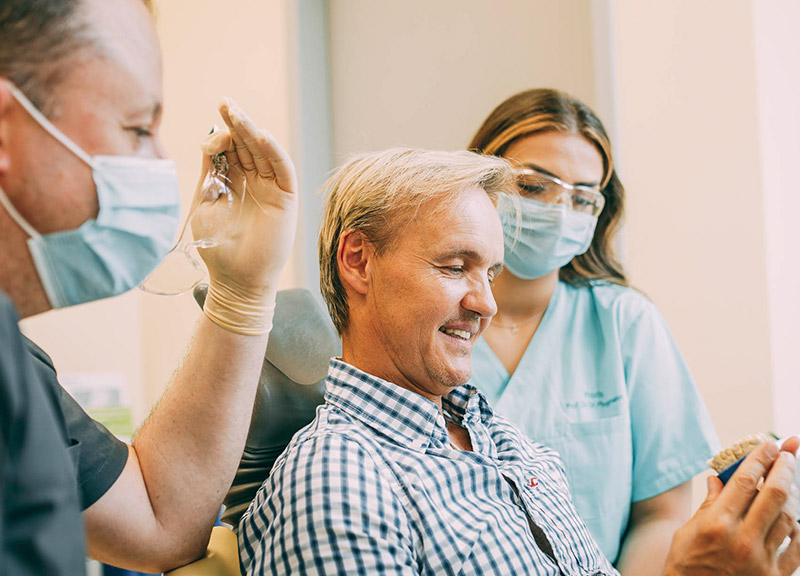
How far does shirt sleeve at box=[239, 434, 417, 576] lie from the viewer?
0.87 m

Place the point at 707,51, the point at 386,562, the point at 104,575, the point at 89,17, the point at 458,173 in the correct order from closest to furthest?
1. the point at 89,17
2. the point at 386,562
3. the point at 458,173
4. the point at 707,51
5. the point at 104,575

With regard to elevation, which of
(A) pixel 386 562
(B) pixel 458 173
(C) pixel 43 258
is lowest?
(A) pixel 386 562

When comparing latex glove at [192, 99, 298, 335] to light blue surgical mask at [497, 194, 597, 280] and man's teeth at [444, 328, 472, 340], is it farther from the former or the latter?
light blue surgical mask at [497, 194, 597, 280]

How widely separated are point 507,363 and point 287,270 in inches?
47.8

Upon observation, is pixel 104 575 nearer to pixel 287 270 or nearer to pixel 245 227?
pixel 287 270

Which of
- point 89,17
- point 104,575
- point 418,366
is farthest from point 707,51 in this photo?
point 104,575

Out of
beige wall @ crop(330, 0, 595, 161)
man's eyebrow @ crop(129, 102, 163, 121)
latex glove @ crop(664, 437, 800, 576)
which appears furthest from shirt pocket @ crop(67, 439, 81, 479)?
beige wall @ crop(330, 0, 595, 161)

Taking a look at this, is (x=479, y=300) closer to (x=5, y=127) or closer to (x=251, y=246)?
(x=251, y=246)

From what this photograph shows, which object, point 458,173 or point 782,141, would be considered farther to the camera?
point 782,141

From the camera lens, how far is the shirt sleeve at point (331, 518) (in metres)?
0.87

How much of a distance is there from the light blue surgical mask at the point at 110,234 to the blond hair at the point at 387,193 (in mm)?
430

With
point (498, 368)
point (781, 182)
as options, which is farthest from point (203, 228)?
point (781, 182)

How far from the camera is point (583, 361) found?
1.62 m

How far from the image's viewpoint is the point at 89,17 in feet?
2.15
